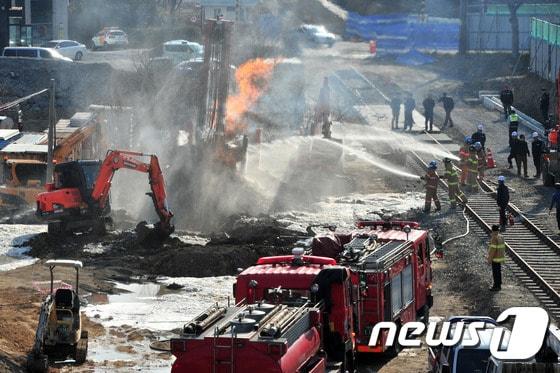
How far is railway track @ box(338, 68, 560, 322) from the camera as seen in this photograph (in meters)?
30.0

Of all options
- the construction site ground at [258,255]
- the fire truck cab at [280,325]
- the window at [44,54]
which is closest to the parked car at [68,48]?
the window at [44,54]

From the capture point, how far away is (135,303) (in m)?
29.7

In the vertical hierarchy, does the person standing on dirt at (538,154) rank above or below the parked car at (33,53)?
below

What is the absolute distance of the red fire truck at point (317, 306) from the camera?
19094 mm

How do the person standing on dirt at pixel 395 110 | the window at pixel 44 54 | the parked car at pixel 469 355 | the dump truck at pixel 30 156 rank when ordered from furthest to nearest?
the window at pixel 44 54
the person standing on dirt at pixel 395 110
the dump truck at pixel 30 156
the parked car at pixel 469 355

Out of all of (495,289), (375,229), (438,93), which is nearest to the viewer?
(375,229)

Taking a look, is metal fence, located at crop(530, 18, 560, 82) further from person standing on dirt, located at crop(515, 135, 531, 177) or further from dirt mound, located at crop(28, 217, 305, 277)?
dirt mound, located at crop(28, 217, 305, 277)

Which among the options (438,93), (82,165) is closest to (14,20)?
(438,93)

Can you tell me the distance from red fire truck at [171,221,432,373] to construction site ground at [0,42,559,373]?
4.56 ft

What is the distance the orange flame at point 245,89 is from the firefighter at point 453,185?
9548 mm

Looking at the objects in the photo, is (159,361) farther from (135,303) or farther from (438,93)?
(438,93)

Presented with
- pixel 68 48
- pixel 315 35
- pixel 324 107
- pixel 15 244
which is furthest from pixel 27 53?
pixel 15 244

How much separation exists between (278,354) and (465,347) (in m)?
3.06

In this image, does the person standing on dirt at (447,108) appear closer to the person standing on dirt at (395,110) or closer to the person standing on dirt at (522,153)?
the person standing on dirt at (395,110)
